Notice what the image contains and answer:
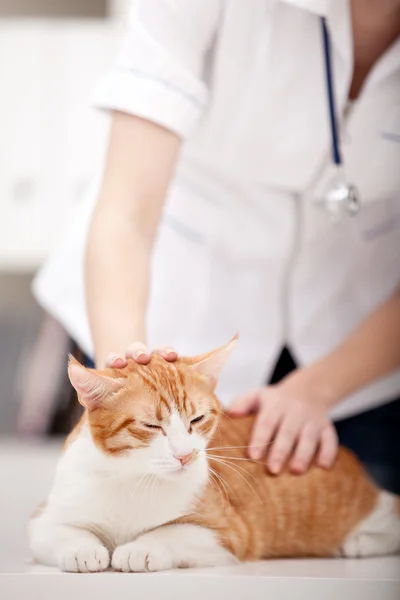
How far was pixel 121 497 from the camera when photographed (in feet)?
1.64

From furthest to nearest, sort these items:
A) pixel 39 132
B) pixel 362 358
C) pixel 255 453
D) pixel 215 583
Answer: pixel 39 132
pixel 362 358
pixel 255 453
pixel 215 583

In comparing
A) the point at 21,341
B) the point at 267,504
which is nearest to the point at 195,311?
the point at 267,504

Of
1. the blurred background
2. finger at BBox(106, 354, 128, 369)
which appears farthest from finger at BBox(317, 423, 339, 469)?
the blurred background

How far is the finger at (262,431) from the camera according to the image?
0.59 metres

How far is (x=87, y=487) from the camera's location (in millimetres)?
507

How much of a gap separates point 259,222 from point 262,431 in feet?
0.84

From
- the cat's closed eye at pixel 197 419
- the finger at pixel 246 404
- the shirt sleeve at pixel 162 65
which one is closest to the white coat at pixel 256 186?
the shirt sleeve at pixel 162 65

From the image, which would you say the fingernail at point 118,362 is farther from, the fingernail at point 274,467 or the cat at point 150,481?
the fingernail at point 274,467

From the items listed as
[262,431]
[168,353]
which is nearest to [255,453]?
[262,431]

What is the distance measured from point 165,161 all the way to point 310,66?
17 centimetres

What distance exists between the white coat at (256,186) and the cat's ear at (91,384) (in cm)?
19

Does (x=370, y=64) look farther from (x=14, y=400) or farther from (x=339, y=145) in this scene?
(x=14, y=400)

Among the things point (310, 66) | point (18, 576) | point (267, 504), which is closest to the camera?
point (18, 576)

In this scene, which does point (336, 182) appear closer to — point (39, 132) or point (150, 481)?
point (150, 481)
